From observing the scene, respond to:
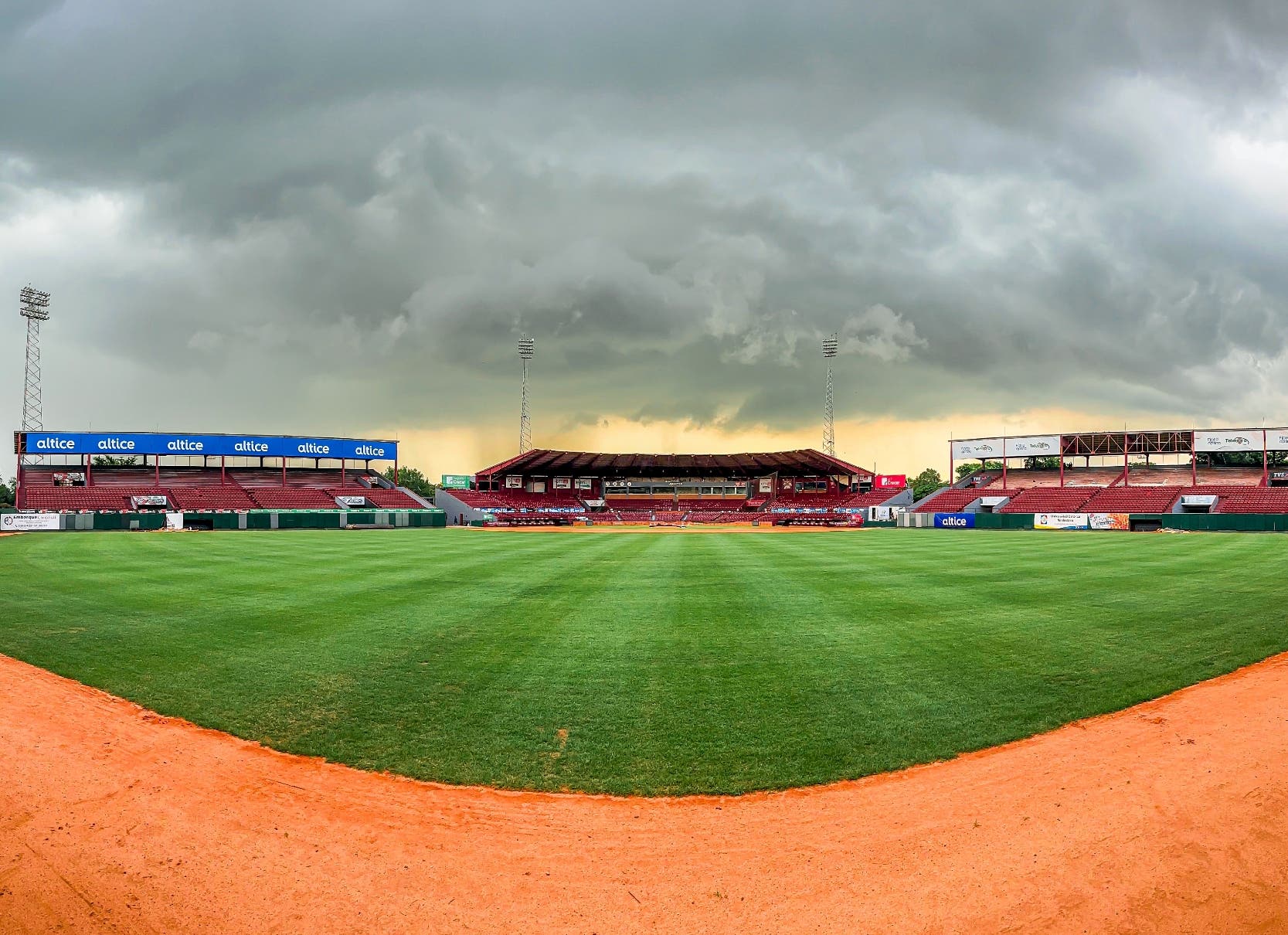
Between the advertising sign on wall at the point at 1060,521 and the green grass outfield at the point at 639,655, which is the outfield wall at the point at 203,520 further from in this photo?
the advertising sign on wall at the point at 1060,521

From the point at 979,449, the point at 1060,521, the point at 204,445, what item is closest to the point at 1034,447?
the point at 979,449

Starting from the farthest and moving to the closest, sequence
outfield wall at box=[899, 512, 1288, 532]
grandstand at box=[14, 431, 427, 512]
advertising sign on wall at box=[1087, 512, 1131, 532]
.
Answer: grandstand at box=[14, 431, 427, 512], advertising sign on wall at box=[1087, 512, 1131, 532], outfield wall at box=[899, 512, 1288, 532]

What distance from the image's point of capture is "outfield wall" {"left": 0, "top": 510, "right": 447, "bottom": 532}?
49594 mm

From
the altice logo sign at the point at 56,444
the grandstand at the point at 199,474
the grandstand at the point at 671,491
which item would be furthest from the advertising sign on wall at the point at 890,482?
the altice logo sign at the point at 56,444

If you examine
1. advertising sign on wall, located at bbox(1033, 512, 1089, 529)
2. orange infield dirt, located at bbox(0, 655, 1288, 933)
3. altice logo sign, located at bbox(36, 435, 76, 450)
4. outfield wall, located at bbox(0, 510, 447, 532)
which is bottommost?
advertising sign on wall, located at bbox(1033, 512, 1089, 529)

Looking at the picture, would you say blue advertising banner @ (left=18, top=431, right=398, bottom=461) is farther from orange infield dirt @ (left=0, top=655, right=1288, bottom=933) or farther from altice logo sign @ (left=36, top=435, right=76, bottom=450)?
orange infield dirt @ (left=0, top=655, right=1288, bottom=933)

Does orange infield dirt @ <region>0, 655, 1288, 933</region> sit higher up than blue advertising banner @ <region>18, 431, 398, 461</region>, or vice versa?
blue advertising banner @ <region>18, 431, 398, 461</region>

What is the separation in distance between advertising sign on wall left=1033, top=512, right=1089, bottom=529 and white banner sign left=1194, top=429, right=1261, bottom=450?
19750 millimetres

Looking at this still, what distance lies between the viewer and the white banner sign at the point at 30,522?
49.2 meters

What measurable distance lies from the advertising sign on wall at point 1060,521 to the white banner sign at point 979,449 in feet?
60.8

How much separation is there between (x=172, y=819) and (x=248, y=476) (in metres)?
77.7

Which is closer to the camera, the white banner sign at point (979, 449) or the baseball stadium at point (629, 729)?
the baseball stadium at point (629, 729)

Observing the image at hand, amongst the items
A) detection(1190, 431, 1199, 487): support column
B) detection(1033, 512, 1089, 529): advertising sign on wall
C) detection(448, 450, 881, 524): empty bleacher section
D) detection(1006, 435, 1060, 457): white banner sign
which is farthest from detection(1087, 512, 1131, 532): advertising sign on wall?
detection(448, 450, 881, 524): empty bleacher section

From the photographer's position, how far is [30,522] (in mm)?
49750
